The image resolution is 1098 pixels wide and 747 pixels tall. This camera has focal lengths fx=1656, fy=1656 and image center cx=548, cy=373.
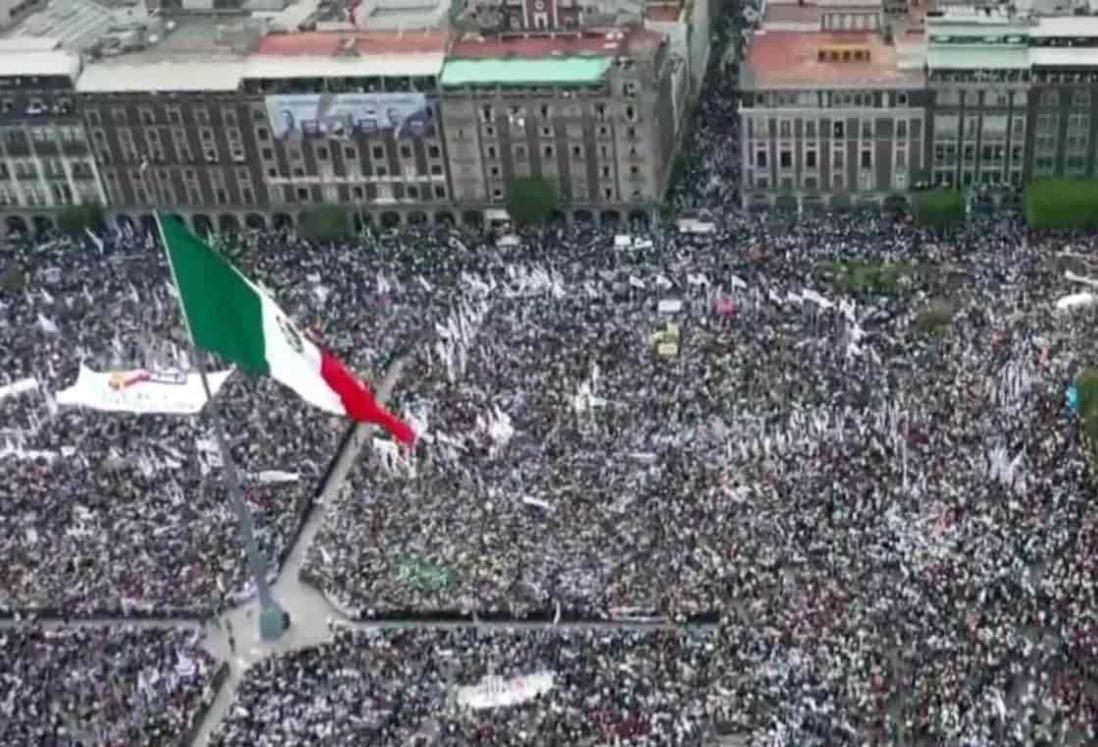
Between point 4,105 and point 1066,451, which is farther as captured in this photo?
point 4,105

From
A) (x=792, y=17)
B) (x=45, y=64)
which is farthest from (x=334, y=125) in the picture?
(x=792, y=17)

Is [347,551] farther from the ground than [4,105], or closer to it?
closer to it

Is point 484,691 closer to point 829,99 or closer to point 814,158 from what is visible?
point 814,158

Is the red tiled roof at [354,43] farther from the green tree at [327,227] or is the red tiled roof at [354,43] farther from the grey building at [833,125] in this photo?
the grey building at [833,125]

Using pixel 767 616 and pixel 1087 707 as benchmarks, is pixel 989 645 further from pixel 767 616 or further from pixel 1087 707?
pixel 767 616

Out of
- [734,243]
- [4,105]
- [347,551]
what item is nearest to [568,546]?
[347,551]

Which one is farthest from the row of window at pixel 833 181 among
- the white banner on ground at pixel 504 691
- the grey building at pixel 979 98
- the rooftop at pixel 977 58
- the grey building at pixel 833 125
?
the white banner on ground at pixel 504 691

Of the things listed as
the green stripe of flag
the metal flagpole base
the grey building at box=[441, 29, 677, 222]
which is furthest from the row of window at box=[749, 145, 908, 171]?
the green stripe of flag

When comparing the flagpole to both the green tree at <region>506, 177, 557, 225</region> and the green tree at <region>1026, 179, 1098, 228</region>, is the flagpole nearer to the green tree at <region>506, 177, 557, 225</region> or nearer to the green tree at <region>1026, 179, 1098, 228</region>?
the green tree at <region>506, 177, 557, 225</region>
